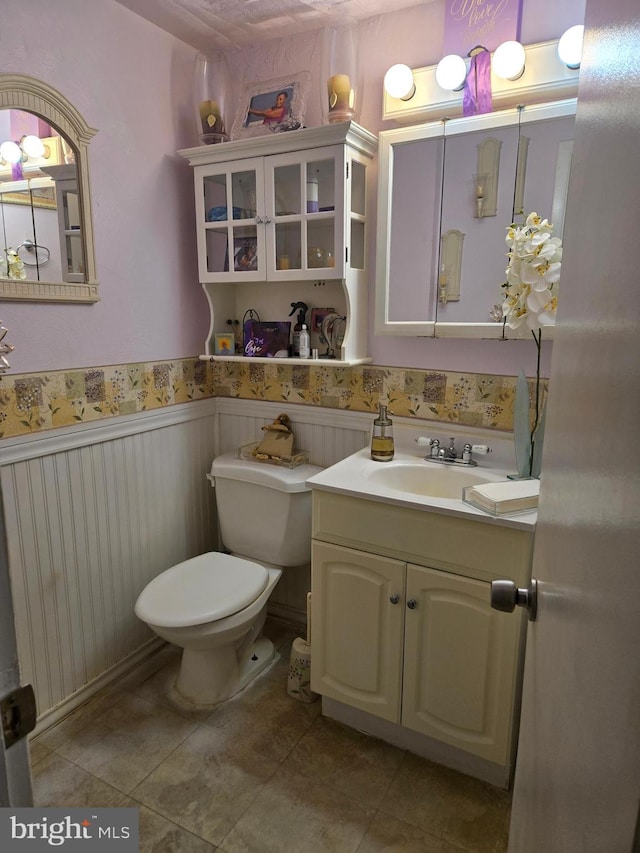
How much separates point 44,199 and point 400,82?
117cm

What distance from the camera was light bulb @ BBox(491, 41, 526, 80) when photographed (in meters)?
1.58

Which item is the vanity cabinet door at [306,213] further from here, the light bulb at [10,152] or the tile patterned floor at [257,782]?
the tile patterned floor at [257,782]

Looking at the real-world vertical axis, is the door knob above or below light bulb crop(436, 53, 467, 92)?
below

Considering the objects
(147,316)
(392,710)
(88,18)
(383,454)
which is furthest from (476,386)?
(88,18)

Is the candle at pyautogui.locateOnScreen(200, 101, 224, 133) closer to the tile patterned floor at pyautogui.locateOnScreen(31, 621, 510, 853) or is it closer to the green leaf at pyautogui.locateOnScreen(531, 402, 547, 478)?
the green leaf at pyautogui.locateOnScreen(531, 402, 547, 478)

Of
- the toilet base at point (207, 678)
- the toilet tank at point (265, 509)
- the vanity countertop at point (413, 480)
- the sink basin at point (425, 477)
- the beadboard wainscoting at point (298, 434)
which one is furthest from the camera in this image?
the beadboard wainscoting at point (298, 434)

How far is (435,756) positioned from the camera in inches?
66.1

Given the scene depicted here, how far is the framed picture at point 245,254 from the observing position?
201 centimetres

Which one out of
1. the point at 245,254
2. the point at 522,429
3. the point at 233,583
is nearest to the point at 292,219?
the point at 245,254

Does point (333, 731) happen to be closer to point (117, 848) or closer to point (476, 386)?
point (117, 848)

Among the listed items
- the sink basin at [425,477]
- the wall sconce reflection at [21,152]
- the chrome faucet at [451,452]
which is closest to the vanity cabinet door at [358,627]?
the sink basin at [425,477]

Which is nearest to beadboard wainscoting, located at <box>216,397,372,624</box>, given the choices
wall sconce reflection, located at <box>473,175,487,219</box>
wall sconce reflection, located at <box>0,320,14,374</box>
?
wall sconce reflection, located at <box>473,175,487,219</box>

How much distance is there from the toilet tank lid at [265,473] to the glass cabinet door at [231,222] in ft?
2.32

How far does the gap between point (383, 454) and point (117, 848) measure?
1.25 meters
